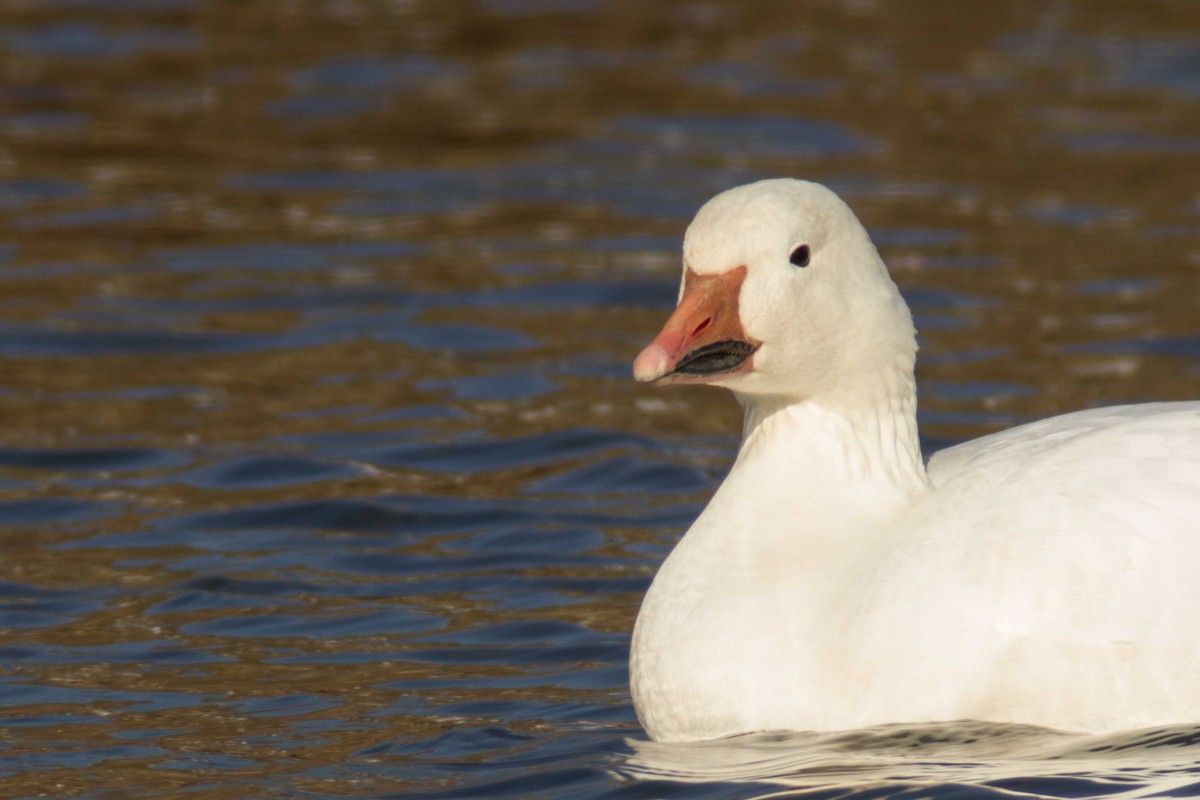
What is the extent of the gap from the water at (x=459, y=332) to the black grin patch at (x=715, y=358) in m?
0.97

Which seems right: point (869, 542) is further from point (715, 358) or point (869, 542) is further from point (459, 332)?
point (459, 332)

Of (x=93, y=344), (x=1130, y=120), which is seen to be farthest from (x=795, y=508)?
(x=1130, y=120)

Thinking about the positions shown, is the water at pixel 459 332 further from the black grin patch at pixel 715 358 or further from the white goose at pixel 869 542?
the black grin patch at pixel 715 358

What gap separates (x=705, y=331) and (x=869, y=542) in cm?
74

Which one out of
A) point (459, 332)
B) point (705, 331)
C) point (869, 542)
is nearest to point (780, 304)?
point (705, 331)

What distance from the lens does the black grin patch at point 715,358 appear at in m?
5.49

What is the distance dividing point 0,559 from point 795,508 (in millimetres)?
3449

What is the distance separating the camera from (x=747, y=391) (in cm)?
575

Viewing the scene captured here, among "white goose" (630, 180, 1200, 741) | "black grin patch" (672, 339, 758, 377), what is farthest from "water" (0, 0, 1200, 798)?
"black grin patch" (672, 339, 758, 377)

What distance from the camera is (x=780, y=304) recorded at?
5531mm

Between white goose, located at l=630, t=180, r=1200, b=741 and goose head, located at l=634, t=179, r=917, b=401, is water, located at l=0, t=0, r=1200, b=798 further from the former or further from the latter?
goose head, located at l=634, t=179, r=917, b=401

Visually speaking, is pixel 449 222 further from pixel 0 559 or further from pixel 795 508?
pixel 795 508

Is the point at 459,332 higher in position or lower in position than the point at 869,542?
higher

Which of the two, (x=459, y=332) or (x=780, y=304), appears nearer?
(x=780, y=304)
